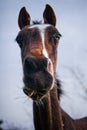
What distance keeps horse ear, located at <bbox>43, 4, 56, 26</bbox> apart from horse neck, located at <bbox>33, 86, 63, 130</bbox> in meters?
0.54

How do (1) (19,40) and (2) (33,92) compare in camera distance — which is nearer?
(2) (33,92)

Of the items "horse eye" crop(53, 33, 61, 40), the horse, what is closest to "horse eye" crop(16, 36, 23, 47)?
the horse

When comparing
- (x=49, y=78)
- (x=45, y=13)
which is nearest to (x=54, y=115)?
(x=49, y=78)

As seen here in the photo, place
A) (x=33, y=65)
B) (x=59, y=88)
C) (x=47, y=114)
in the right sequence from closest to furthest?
(x=33, y=65), (x=47, y=114), (x=59, y=88)

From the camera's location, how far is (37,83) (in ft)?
5.02

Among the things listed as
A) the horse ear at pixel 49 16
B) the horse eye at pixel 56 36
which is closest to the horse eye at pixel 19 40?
the horse eye at pixel 56 36

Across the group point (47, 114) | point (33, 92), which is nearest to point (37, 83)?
point (33, 92)

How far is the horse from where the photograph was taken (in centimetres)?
153

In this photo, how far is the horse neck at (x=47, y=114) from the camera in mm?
1834

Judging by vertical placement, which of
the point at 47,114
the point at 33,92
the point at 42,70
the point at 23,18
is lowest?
the point at 47,114

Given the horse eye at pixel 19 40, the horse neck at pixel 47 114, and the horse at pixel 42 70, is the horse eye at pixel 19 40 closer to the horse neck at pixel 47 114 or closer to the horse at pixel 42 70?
the horse at pixel 42 70

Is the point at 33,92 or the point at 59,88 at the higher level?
the point at 33,92

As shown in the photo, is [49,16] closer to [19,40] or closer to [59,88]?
[19,40]

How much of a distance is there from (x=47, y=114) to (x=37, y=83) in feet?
1.25
